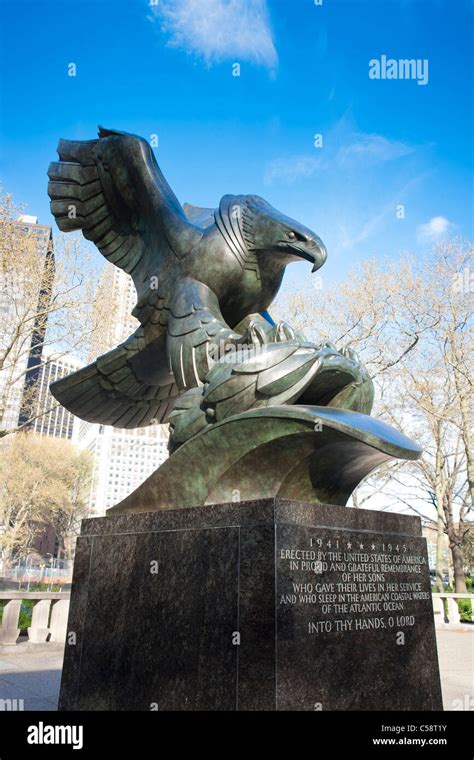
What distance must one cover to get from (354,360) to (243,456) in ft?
4.01

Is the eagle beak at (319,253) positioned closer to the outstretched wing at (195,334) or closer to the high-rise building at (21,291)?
the outstretched wing at (195,334)

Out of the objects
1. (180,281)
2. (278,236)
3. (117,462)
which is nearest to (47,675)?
(180,281)

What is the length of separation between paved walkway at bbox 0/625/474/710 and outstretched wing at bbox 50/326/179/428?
276 cm

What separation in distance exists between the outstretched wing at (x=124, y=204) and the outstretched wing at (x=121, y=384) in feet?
1.30

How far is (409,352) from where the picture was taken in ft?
62.8

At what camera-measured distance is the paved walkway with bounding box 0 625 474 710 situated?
5.12m

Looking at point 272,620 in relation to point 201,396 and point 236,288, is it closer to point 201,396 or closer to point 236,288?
point 201,396

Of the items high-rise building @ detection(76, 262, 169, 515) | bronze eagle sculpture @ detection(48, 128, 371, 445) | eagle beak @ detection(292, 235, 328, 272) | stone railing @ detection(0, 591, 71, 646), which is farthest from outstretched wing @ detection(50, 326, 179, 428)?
high-rise building @ detection(76, 262, 169, 515)

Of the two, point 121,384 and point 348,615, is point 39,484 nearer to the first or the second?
point 121,384

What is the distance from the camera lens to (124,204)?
559 centimetres

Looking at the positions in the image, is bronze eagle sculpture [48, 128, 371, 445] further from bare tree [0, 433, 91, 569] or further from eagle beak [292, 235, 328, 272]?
bare tree [0, 433, 91, 569]

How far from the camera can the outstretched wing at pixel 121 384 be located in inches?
227

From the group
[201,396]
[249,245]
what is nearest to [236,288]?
[249,245]

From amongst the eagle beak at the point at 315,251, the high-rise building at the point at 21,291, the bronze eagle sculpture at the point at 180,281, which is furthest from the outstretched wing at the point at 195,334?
the high-rise building at the point at 21,291
